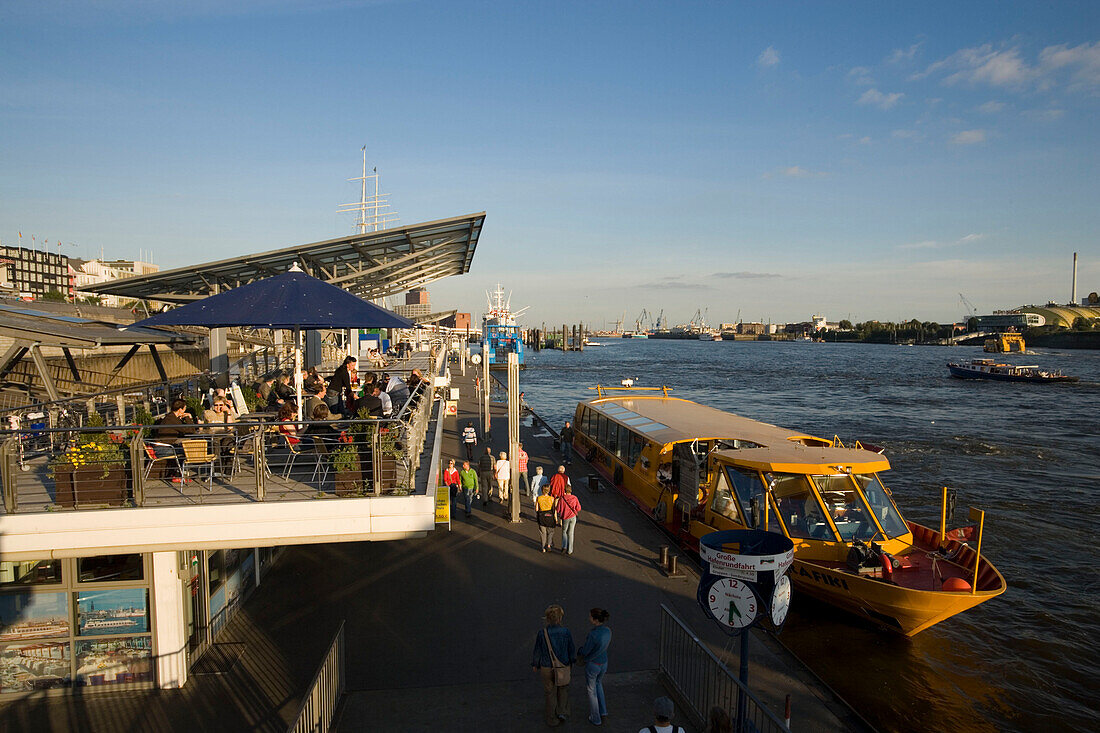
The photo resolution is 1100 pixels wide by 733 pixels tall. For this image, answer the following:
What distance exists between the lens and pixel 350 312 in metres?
9.35

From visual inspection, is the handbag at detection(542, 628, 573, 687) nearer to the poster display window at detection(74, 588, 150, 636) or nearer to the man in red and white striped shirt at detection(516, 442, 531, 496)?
the poster display window at detection(74, 588, 150, 636)

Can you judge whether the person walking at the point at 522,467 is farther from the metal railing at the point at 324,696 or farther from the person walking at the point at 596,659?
the person walking at the point at 596,659

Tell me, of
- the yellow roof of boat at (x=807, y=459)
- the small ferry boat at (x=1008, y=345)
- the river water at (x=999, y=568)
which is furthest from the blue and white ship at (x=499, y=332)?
the small ferry boat at (x=1008, y=345)

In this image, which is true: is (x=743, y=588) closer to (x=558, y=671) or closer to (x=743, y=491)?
(x=558, y=671)

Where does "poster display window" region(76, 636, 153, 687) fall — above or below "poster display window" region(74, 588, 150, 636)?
below

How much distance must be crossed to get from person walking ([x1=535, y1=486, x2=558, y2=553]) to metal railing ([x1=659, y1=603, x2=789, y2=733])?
4.77 metres

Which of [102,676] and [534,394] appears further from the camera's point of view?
[534,394]

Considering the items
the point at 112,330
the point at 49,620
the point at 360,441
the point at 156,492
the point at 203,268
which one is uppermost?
the point at 203,268

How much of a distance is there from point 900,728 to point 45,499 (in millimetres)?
12253

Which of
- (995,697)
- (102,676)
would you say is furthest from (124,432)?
(995,697)

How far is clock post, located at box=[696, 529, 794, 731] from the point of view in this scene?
6.18 metres

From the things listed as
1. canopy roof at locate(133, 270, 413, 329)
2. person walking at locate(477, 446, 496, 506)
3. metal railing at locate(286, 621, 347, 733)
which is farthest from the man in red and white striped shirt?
metal railing at locate(286, 621, 347, 733)

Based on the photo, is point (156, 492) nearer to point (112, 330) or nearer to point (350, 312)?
point (350, 312)

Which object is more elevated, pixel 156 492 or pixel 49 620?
pixel 156 492
